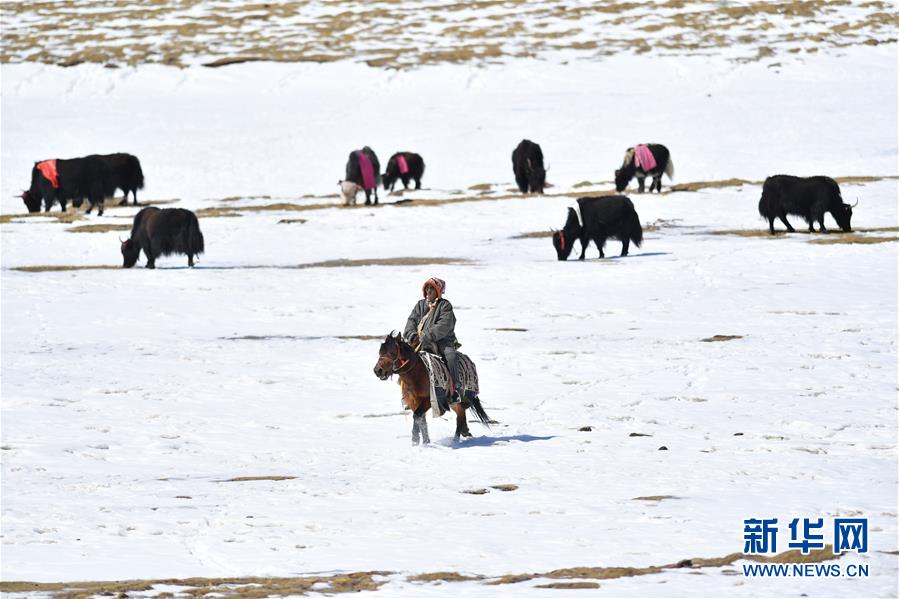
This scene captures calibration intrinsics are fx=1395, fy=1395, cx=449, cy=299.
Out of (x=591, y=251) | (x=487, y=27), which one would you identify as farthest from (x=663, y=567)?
(x=487, y=27)

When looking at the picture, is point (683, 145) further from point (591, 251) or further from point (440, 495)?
point (440, 495)

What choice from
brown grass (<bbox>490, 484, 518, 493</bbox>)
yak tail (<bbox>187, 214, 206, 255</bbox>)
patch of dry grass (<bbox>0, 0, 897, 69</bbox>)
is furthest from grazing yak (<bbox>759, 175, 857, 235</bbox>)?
patch of dry grass (<bbox>0, 0, 897, 69</bbox>)

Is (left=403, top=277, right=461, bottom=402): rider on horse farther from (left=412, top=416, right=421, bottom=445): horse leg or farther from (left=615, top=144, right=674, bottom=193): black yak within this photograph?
(left=615, top=144, right=674, bottom=193): black yak

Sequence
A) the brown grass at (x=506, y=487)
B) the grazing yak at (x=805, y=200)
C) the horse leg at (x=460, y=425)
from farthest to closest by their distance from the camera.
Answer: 1. the grazing yak at (x=805, y=200)
2. the horse leg at (x=460, y=425)
3. the brown grass at (x=506, y=487)

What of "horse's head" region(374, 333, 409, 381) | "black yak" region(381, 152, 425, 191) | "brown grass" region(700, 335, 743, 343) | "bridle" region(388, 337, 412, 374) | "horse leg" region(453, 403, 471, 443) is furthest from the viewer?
"black yak" region(381, 152, 425, 191)

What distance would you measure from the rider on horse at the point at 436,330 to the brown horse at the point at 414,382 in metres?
0.19

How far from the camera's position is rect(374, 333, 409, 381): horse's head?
9.94 metres

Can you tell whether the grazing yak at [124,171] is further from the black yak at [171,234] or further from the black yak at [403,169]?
the black yak at [171,234]

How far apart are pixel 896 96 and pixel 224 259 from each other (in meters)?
28.2

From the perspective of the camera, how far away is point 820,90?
151ft

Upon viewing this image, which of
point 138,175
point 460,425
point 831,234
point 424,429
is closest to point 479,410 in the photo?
point 460,425

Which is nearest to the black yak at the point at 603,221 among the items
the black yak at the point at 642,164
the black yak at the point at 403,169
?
the black yak at the point at 642,164

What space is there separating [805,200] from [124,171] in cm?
1596

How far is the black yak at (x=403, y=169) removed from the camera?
115ft
